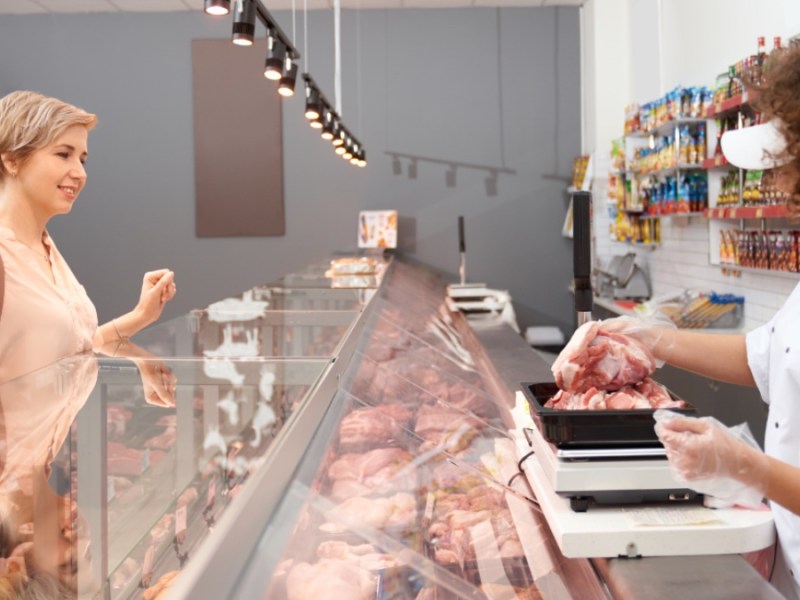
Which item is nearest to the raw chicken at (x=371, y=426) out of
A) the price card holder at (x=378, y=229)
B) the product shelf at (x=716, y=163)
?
the product shelf at (x=716, y=163)

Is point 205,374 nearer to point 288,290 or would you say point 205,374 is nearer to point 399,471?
point 399,471

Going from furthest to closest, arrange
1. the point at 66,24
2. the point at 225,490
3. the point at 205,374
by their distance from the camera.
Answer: the point at 66,24, the point at 205,374, the point at 225,490

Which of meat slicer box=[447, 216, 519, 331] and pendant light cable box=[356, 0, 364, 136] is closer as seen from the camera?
meat slicer box=[447, 216, 519, 331]

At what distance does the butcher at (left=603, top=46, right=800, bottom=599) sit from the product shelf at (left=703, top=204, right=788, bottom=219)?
189cm

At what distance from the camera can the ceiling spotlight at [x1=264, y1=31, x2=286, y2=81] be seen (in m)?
3.46

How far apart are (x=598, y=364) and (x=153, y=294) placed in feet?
4.78

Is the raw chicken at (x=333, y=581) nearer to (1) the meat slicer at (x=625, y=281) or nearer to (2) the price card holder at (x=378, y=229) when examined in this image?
(1) the meat slicer at (x=625, y=281)

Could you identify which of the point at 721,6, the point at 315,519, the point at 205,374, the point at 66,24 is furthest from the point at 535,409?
the point at 66,24

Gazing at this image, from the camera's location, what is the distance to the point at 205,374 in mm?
1780

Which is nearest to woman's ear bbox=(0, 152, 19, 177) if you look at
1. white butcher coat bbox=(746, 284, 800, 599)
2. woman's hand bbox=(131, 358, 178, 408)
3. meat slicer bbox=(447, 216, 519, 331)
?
woman's hand bbox=(131, 358, 178, 408)

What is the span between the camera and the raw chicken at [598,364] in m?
1.57

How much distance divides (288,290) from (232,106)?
4612 millimetres

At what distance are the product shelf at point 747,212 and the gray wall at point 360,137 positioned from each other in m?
3.31

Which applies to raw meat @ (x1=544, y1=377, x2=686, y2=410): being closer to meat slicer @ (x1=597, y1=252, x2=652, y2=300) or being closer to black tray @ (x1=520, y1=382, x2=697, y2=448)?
black tray @ (x1=520, y1=382, x2=697, y2=448)
